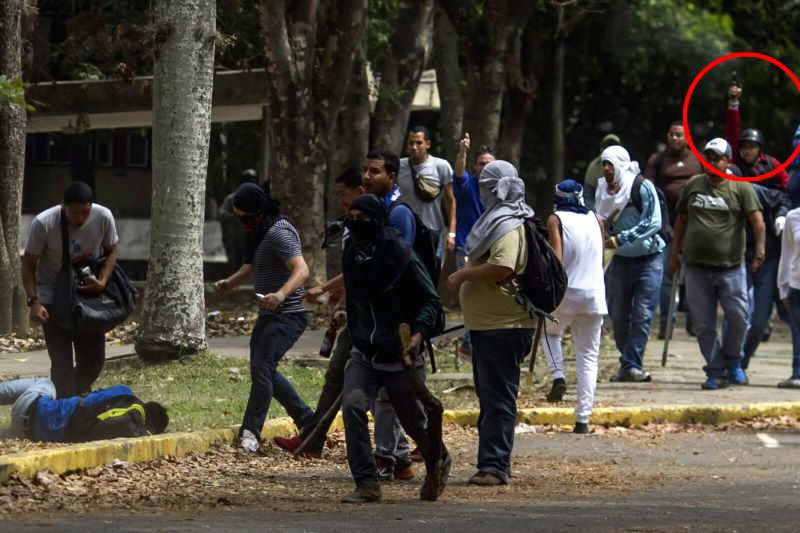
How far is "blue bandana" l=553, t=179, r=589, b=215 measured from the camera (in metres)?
11.4

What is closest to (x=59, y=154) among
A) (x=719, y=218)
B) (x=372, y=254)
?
(x=719, y=218)

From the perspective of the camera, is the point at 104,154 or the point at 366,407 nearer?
the point at 366,407

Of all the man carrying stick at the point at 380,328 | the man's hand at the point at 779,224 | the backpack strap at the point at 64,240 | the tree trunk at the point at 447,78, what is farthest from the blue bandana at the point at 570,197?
the tree trunk at the point at 447,78

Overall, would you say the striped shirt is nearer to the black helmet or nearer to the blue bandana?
the blue bandana

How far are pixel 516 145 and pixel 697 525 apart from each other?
15264 mm

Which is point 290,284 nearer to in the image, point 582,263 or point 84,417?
point 84,417

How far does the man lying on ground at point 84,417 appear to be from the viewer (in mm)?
9758

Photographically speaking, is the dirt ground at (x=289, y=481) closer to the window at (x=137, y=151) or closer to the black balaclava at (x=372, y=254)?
the black balaclava at (x=372, y=254)

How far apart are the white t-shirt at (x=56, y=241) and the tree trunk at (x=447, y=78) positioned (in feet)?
44.3

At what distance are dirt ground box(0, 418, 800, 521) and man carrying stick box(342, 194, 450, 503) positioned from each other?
0.26 meters

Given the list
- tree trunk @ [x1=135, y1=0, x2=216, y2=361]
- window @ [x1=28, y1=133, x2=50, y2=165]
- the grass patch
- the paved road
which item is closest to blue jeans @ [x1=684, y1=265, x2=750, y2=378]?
the paved road

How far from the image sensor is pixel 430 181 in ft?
43.1

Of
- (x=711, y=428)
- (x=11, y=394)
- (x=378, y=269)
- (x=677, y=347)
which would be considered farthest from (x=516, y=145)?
(x=378, y=269)

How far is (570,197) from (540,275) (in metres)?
2.27
